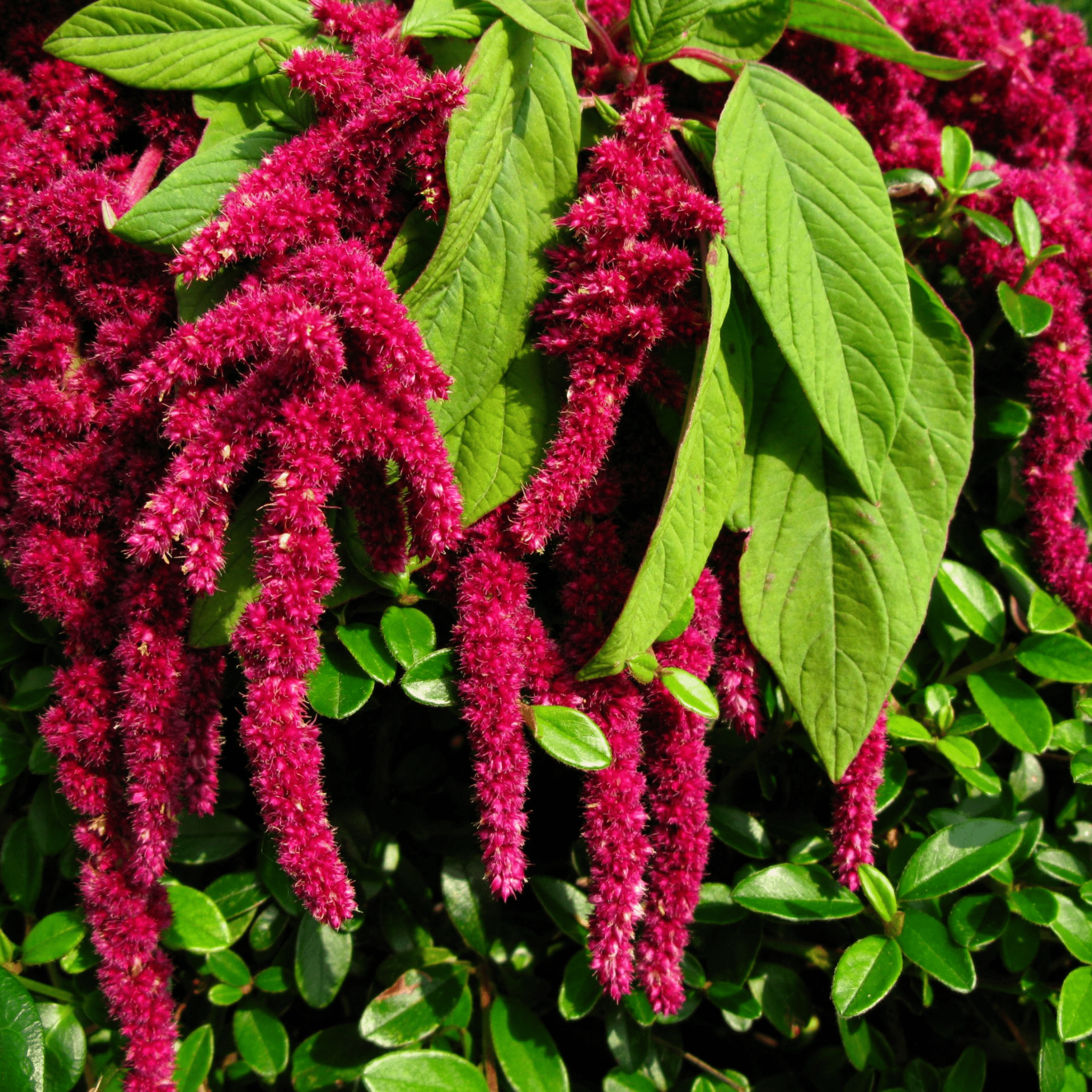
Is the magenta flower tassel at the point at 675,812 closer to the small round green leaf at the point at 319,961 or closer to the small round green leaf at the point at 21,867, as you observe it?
the small round green leaf at the point at 319,961

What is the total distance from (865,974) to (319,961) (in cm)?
63

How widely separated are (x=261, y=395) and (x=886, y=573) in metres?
0.62

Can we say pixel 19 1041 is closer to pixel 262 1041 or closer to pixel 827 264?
pixel 262 1041

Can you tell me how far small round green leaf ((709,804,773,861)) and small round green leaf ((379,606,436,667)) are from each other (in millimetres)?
431

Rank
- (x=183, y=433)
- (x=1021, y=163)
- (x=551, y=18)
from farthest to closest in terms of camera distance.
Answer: (x=1021, y=163), (x=551, y=18), (x=183, y=433)

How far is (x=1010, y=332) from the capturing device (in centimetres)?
124

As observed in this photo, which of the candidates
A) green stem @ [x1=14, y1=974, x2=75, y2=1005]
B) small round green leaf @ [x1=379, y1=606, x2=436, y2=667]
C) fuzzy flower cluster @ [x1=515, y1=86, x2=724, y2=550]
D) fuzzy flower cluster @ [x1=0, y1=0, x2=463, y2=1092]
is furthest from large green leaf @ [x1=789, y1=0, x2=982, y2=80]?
green stem @ [x1=14, y1=974, x2=75, y2=1005]

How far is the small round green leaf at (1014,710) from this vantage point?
→ 1.01 meters

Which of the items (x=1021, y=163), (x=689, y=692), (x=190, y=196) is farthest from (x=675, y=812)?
(x=1021, y=163)

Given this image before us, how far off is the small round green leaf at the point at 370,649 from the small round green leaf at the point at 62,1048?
566mm

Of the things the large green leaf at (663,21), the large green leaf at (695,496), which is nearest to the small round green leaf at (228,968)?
the large green leaf at (695,496)

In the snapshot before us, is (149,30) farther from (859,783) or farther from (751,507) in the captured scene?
(859,783)

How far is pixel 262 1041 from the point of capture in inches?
40.9

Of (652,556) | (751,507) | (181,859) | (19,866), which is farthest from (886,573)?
(19,866)
